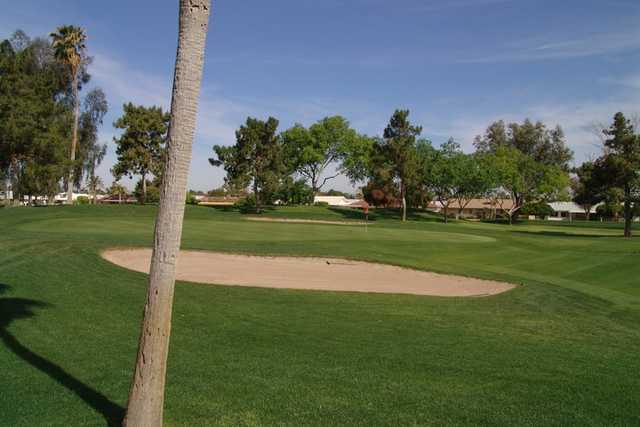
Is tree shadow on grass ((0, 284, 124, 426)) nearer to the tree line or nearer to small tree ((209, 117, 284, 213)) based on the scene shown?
the tree line

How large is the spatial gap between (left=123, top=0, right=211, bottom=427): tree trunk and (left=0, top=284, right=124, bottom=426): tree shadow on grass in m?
0.75

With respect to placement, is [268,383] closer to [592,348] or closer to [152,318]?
[152,318]

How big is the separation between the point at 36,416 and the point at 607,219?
111 m

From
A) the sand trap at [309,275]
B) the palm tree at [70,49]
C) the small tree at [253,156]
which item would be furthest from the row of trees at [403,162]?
the sand trap at [309,275]

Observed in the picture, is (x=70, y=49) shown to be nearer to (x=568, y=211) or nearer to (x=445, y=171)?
(x=445, y=171)

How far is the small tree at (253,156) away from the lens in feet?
198

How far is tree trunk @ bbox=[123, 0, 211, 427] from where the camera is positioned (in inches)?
192

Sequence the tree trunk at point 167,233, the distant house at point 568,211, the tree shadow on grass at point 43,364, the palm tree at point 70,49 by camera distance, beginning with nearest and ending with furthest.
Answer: the tree trunk at point 167,233
the tree shadow on grass at point 43,364
the palm tree at point 70,49
the distant house at point 568,211

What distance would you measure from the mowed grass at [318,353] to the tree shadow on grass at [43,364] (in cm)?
3

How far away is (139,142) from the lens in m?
60.1

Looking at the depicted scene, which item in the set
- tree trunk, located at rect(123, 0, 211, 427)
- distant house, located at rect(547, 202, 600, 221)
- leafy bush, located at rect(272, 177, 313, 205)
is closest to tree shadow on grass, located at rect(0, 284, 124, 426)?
tree trunk, located at rect(123, 0, 211, 427)

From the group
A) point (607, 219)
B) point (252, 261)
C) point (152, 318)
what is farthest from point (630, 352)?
point (607, 219)

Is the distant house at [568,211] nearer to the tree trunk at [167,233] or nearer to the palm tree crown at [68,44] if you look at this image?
the palm tree crown at [68,44]

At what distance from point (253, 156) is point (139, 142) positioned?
42.3ft
